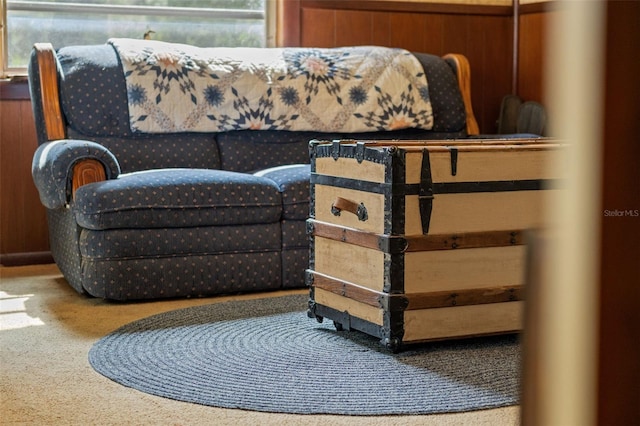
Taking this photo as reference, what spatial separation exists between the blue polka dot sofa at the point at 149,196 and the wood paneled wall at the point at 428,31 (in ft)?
2.86

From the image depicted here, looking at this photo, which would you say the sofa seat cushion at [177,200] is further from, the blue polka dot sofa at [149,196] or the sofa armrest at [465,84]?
the sofa armrest at [465,84]

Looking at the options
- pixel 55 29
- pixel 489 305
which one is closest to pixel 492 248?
pixel 489 305

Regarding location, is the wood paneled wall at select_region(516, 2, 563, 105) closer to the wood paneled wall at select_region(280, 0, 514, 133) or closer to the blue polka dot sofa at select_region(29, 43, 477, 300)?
the wood paneled wall at select_region(280, 0, 514, 133)

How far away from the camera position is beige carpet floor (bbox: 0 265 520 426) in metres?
2.00

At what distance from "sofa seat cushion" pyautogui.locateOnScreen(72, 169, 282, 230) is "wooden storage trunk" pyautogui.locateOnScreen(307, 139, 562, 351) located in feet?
2.47

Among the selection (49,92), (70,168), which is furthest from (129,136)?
(70,168)

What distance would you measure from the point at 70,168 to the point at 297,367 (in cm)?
139

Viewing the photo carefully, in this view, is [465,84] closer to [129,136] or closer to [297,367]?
[129,136]

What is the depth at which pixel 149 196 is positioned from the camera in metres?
3.31

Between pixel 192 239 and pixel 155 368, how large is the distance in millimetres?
1010

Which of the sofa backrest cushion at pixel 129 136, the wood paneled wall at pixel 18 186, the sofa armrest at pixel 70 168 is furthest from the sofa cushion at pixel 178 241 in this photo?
the wood paneled wall at pixel 18 186

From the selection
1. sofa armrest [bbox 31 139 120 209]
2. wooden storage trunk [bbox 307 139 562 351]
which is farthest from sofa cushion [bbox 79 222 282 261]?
wooden storage trunk [bbox 307 139 562 351]

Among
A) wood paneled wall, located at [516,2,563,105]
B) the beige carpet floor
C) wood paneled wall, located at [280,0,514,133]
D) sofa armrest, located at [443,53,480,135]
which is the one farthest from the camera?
wood paneled wall, located at [516,2,563,105]

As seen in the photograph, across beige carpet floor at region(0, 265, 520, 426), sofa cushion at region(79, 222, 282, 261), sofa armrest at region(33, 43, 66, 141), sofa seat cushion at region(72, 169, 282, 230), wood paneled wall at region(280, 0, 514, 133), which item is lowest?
beige carpet floor at region(0, 265, 520, 426)
